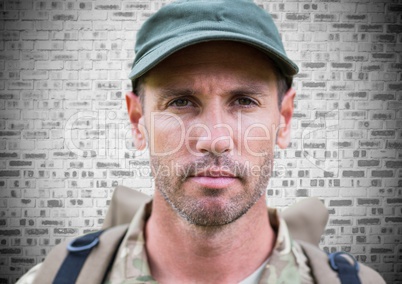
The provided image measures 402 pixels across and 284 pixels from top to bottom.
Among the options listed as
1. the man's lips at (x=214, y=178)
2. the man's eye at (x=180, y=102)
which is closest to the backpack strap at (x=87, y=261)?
the man's lips at (x=214, y=178)

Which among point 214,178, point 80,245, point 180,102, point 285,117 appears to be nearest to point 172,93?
point 180,102

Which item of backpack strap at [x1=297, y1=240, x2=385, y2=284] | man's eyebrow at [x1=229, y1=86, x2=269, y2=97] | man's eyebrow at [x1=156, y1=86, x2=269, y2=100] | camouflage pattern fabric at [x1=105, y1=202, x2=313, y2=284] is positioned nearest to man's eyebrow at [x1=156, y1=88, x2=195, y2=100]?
man's eyebrow at [x1=156, y1=86, x2=269, y2=100]

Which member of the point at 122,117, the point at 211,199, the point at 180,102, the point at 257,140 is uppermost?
the point at 122,117

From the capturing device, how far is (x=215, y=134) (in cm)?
108

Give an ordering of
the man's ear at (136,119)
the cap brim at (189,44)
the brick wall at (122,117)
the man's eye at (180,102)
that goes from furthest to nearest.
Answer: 1. the brick wall at (122,117)
2. the man's ear at (136,119)
3. the man's eye at (180,102)
4. the cap brim at (189,44)

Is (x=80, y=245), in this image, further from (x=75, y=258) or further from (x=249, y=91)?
(x=249, y=91)

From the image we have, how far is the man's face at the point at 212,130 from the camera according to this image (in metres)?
1.10

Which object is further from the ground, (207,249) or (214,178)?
(214,178)

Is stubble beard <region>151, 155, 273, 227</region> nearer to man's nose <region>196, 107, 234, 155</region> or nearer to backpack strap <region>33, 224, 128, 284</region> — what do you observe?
man's nose <region>196, 107, 234, 155</region>

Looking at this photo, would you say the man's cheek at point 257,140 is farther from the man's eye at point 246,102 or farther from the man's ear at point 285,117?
the man's ear at point 285,117

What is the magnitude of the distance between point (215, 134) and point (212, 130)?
0.02 m

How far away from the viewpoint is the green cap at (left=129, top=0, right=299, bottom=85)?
107 centimetres

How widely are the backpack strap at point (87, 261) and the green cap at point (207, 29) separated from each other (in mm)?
562

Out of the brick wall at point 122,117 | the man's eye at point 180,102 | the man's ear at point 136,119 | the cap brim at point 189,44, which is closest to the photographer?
the cap brim at point 189,44
